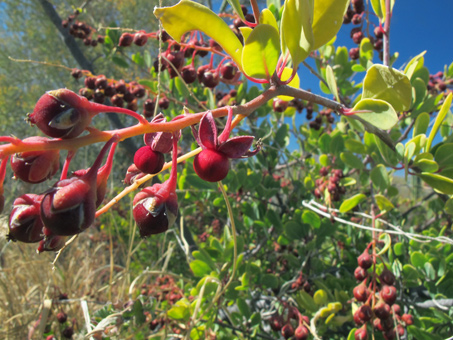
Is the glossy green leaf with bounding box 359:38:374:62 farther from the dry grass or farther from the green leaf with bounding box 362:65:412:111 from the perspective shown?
the dry grass

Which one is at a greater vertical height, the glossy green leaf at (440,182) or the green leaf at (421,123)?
the green leaf at (421,123)

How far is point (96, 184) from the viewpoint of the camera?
42cm

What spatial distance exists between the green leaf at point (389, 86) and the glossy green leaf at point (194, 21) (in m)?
0.29

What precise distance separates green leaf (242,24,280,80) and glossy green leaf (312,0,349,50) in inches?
2.8

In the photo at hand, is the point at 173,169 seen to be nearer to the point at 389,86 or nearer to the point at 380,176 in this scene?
the point at 389,86

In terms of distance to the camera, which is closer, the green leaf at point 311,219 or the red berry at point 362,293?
the red berry at point 362,293

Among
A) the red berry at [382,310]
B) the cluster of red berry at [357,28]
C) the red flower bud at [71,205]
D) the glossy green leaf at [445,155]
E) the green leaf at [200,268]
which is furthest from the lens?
the cluster of red berry at [357,28]

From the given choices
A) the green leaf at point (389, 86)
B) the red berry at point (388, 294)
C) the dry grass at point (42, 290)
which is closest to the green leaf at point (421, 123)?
the green leaf at point (389, 86)

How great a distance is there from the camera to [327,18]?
57 cm

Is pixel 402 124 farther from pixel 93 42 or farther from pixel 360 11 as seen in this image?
pixel 93 42

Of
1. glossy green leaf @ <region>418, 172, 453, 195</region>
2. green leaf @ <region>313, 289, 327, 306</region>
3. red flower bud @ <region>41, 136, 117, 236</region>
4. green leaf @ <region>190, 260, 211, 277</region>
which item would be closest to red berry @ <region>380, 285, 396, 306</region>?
green leaf @ <region>313, 289, 327, 306</region>

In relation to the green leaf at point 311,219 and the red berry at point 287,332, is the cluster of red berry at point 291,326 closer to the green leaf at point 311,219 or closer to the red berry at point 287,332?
the red berry at point 287,332

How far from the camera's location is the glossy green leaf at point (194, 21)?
21.4 inches

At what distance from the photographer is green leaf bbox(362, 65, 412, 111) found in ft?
2.15
